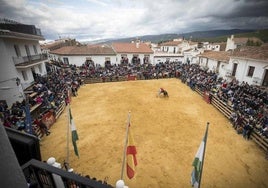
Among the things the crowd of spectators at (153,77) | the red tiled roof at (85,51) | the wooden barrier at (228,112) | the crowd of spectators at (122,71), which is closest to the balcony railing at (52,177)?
the crowd of spectators at (153,77)

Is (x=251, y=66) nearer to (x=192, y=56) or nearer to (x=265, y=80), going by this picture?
(x=265, y=80)

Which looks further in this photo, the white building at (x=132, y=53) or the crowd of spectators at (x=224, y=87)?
the white building at (x=132, y=53)

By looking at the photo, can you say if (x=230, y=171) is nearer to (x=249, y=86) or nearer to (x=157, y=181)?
(x=157, y=181)

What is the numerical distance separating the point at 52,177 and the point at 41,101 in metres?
13.5

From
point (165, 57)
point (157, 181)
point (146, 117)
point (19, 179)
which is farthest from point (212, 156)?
point (165, 57)

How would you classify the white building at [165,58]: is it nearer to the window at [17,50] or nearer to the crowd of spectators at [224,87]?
the crowd of spectators at [224,87]

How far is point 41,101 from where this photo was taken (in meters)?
14.3

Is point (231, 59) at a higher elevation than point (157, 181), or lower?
higher

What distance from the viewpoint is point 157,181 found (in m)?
7.42

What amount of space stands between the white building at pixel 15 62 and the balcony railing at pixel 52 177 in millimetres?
14219

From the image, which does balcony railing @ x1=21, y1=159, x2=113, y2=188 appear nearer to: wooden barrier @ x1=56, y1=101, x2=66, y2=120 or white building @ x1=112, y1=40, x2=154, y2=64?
wooden barrier @ x1=56, y1=101, x2=66, y2=120

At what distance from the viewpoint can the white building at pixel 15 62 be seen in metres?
14.0

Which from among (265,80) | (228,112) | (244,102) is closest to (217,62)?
(265,80)

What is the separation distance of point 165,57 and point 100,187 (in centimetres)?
3464
